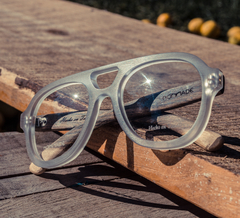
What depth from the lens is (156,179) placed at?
69cm

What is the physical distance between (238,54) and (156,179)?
1.01 m

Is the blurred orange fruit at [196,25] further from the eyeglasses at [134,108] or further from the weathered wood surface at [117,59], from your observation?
the eyeglasses at [134,108]

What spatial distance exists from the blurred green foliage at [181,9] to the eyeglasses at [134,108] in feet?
6.84

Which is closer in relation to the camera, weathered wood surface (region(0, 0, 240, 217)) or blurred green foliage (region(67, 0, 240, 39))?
weathered wood surface (region(0, 0, 240, 217))

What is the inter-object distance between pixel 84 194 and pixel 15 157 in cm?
26

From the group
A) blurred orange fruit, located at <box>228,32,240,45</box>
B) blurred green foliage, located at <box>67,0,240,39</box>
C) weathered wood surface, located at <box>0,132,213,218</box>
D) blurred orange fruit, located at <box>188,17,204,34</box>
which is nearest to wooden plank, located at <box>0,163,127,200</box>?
weathered wood surface, located at <box>0,132,213,218</box>

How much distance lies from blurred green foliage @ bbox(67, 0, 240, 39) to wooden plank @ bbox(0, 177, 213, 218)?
2.16 meters

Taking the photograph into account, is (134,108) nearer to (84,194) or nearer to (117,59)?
(84,194)

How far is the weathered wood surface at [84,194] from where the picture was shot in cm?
68

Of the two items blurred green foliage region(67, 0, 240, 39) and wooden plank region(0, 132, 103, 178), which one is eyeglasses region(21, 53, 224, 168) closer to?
wooden plank region(0, 132, 103, 178)

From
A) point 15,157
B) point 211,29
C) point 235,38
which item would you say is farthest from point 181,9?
point 15,157

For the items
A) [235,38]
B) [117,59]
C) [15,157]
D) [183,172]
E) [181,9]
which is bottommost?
[15,157]

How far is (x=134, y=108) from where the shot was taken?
0.72 meters

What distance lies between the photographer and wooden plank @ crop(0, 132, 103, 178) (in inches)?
32.3
